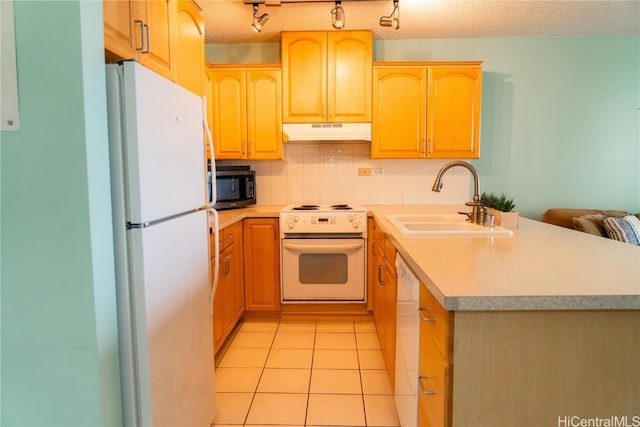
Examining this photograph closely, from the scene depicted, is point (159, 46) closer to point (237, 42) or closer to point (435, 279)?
point (435, 279)

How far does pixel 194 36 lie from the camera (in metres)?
2.03

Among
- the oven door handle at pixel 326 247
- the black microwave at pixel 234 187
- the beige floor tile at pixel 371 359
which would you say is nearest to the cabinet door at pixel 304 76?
the black microwave at pixel 234 187

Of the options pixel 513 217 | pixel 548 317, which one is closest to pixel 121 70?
pixel 548 317

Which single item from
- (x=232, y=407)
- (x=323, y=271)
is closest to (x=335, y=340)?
(x=323, y=271)

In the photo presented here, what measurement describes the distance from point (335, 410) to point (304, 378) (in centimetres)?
35

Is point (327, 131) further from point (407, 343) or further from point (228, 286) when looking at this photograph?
point (407, 343)

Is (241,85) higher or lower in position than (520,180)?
higher

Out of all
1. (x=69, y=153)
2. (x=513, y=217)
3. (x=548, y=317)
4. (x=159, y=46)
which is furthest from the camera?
(x=513, y=217)

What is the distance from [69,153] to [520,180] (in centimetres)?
355

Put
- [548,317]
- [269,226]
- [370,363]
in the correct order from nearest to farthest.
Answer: [548,317]
[370,363]
[269,226]

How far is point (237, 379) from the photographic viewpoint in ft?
7.28

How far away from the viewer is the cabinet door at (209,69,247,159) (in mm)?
3156

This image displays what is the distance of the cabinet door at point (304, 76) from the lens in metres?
3.08

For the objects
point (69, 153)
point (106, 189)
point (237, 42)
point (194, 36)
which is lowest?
point (106, 189)
